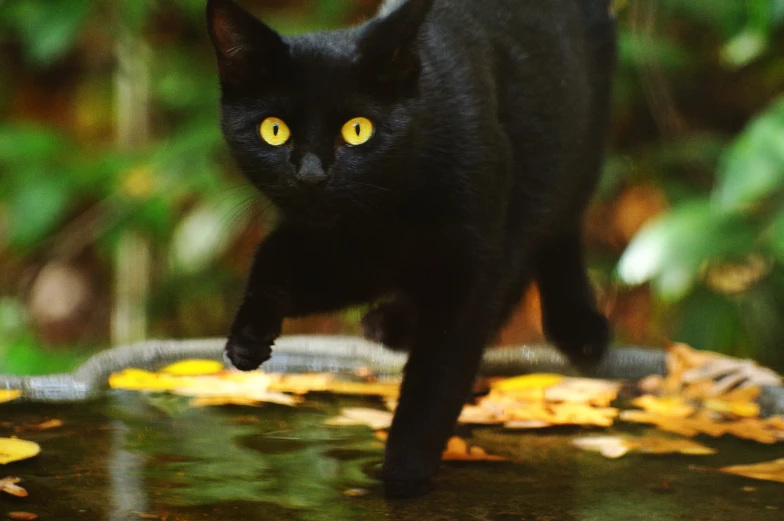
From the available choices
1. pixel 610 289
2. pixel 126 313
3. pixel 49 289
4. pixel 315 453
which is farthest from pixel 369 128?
pixel 49 289

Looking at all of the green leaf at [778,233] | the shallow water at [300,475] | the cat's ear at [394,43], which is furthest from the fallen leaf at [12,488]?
the green leaf at [778,233]

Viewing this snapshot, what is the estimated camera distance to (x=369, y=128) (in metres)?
1.17

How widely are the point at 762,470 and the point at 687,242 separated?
717 mm

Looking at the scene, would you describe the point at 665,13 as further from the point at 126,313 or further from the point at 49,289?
the point at 49,289

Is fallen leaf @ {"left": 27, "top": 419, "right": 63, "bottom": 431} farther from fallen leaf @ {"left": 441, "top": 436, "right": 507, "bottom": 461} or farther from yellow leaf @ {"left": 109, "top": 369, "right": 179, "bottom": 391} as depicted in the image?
fallen leaf @ {"left": 441, "top": 436, "right": 507, "bottom": 461}

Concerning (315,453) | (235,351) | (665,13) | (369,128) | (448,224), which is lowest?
(315,453)

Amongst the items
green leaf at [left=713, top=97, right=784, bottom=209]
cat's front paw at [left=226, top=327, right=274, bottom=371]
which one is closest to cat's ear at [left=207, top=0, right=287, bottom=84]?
cat's front paw at [left=226, top=327, right=274, bottom=371]

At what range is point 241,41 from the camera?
1148 mm

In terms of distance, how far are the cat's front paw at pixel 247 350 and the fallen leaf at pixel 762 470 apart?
595mm

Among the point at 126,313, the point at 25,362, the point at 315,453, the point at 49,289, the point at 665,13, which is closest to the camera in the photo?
the point at 315,453

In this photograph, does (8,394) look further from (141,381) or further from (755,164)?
(755,164)

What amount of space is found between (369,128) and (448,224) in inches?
6.6

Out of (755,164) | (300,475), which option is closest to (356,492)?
(300,475)

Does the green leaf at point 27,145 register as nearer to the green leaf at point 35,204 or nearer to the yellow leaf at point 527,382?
the green leaf at point 35,204
